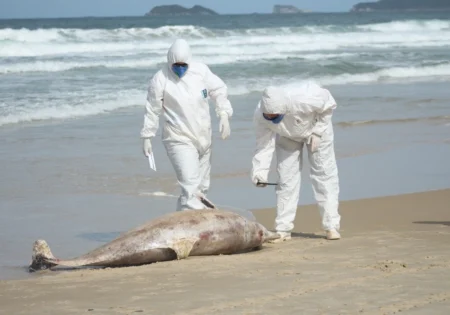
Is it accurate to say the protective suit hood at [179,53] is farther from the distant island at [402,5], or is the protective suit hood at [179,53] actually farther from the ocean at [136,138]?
the distant island at [402,5]

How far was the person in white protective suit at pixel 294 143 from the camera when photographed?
7.04m

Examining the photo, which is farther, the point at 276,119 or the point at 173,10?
the point at 173,10

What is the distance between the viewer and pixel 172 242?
21.8 ft

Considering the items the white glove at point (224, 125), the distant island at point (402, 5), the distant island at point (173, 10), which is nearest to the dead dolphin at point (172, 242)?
the white glove at point (224, 125)

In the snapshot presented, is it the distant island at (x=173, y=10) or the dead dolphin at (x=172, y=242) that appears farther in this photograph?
the distant island at (x=173, y=10)

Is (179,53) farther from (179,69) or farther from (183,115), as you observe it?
(183,115)

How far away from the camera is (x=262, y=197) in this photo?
9570mm

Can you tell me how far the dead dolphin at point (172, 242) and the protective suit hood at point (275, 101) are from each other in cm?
88

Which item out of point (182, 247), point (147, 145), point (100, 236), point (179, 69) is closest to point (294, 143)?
point (179, 69)

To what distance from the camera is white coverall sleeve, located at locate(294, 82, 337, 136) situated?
277 inches

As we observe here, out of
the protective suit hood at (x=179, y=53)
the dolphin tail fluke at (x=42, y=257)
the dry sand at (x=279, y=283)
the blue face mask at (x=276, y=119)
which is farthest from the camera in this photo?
the protective suit hood at (x=179, y=53)

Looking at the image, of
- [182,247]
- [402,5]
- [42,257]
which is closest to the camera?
[42,257]

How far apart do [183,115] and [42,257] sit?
5.80 ft

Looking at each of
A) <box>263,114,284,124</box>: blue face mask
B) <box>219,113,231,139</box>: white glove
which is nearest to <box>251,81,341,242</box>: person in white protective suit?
<box>263,114,284,124</box>: blue face mask
